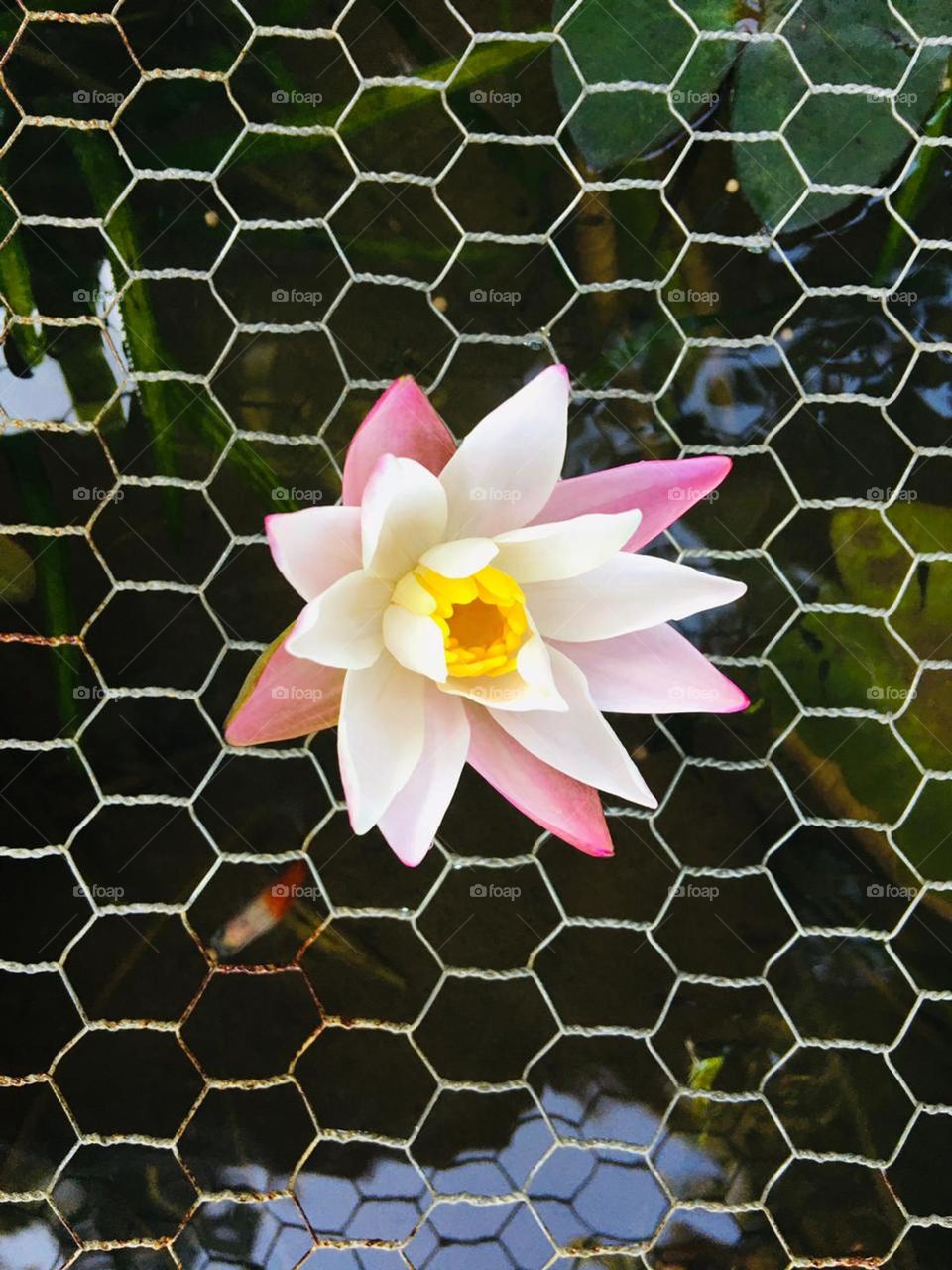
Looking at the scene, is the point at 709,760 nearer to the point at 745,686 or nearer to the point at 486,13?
the point at 745,686

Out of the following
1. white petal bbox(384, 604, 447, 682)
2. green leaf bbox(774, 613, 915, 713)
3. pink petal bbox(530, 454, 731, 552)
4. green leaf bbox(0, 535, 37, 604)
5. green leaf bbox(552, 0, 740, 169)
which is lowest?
green leaf bbox(0, 535, 37, 604)

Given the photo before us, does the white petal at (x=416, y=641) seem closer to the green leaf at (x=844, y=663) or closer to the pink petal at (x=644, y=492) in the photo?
the pink petal at (x=644, y=492)

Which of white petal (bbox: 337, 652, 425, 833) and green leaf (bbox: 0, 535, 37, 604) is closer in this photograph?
white petal (bbox: 337, 652, 425, 833)

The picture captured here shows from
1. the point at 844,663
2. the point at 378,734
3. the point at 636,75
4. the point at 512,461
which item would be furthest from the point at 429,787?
the point at 636,75

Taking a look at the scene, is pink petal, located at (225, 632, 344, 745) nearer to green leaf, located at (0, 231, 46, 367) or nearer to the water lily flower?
the water lily flower

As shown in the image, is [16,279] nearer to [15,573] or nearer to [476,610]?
[15,573]

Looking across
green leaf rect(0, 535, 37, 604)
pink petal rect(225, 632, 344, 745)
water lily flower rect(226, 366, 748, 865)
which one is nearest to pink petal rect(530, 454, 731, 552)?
water lily flower rect(226, 366, 748, 865)

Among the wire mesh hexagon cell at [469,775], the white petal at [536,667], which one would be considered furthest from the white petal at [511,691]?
the wire mesh hexagon cell at [469,775]

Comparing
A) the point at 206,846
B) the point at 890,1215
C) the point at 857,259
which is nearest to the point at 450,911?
the point at 206,846
